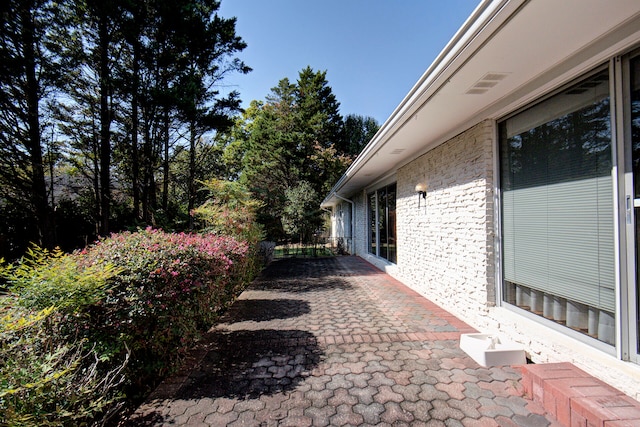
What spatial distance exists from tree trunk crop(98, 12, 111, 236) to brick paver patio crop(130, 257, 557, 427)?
8.56 metres

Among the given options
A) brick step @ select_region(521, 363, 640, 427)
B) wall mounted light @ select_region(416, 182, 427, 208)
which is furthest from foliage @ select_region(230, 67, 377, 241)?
brick step @ select_region(521, 363, 640, 427)

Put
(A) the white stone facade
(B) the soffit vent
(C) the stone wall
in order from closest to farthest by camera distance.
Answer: (A) the white stone facade < (B) the soffit vent < (C) the stone wall

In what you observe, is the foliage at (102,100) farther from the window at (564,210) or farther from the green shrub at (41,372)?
the window at (564,210)

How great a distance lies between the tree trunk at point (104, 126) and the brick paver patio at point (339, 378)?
8556 millimetres

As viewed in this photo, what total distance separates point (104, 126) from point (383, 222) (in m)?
10.4

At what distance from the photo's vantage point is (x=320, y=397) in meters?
2.52

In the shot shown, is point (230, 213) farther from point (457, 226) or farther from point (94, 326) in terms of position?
point (457, 226)

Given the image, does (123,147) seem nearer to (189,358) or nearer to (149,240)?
(149,240)

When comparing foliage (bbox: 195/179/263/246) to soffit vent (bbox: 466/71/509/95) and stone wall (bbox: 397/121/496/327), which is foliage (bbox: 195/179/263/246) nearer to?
stone wall (bbox: 397/121/496/327)

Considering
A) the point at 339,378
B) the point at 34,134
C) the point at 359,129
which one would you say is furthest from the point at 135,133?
the point at 359,129

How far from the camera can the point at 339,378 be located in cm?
282

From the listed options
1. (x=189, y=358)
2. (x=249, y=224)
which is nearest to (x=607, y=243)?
(x=189, y=358)

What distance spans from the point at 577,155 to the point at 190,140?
48.8 ft

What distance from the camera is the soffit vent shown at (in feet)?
9.64
